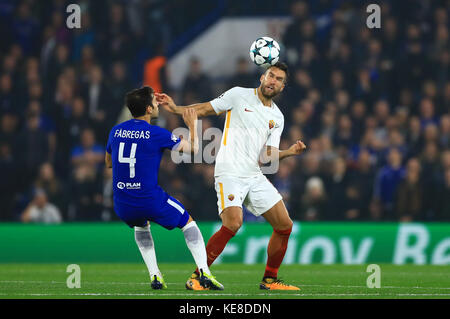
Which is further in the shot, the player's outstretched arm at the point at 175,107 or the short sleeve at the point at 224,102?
the short sleeve at the point at 224,102

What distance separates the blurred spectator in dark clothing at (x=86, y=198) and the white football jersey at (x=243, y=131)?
21.8 feet

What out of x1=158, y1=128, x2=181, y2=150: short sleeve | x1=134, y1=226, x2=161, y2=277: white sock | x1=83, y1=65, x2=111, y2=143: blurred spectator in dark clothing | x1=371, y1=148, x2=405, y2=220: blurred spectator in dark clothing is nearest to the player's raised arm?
x1=158, y1=128, x2=181, y2=150: short sleeve

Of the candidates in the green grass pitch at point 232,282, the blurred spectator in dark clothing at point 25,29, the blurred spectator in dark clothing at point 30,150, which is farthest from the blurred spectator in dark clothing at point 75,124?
the green grass pitch at point 232,282

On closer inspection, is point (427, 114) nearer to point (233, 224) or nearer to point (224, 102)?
point (224, 102)

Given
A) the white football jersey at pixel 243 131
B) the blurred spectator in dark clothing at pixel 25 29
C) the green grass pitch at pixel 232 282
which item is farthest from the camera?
the blurred spectator in dark clothing at pixel 25 29

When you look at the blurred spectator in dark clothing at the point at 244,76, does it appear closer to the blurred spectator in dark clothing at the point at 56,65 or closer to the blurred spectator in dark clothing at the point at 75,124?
the blurred spectator in dark clothing at the point at 75,124

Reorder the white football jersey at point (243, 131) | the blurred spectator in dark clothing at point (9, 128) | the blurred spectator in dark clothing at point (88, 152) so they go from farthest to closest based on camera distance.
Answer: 1. the blurred spectator in dark clothing at point (9, 128)
2. the blurred spectator in dark clothing at point (88, 152)
3. the white football jersey at point (243, 131)

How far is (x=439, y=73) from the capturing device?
1739 cm

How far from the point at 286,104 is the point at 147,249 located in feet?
28.5

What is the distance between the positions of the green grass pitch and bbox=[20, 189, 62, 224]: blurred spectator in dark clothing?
1.79 m

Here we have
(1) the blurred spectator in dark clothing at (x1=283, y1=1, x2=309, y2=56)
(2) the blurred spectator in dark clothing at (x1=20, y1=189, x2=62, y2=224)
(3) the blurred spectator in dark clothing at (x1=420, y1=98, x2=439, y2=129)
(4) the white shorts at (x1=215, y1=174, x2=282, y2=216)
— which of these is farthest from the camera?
(1) the blurred spectator in dark clothing at (x1=283, y1=1, x2=309, y2=56)

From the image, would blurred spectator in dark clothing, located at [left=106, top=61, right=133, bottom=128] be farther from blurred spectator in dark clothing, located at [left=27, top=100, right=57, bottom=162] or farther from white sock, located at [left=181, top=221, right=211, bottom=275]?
white sock, located at [left=181, top=221, right=211, bottom=275]

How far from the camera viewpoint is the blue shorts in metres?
8.46

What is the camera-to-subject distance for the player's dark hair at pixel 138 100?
A: 28.1 feet
